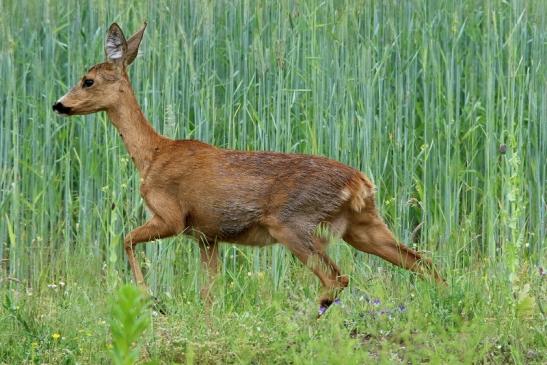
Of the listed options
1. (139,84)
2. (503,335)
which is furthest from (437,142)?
(503,335)

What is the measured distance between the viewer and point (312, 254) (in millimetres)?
6680

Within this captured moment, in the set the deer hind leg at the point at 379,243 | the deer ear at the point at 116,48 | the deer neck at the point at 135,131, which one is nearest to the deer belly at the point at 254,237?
the deer hind leg at the point at 379,243

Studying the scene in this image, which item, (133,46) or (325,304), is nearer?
(325,304)

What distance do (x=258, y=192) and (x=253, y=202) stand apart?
0.20ft

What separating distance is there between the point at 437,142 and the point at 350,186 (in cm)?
135

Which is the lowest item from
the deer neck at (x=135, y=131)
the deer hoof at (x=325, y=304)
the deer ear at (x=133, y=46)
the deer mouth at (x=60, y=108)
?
the deer hoof at (x=325, y=304)

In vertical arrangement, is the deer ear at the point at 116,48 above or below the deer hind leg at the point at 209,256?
above

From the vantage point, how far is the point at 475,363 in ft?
16.3

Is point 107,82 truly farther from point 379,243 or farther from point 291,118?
point 379,243

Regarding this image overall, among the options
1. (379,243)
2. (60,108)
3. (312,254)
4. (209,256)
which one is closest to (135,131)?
(60,108)

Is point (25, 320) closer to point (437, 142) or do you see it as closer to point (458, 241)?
point (458, 241)

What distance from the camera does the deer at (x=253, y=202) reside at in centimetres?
669

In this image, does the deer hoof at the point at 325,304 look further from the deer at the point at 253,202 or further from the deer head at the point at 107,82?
the deer head at the point at 107,82

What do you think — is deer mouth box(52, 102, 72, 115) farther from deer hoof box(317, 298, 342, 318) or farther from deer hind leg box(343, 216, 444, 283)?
deer hoof box(317, 298, 342, 318)
